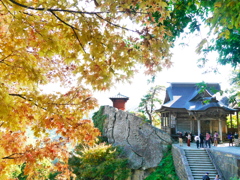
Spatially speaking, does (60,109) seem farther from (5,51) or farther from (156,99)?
(156,99)

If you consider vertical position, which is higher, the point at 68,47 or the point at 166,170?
the point at 68,47

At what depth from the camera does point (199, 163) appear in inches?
466

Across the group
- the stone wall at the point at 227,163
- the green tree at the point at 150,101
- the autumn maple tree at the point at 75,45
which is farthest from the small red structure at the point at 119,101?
the autumn maple tree at the point at 75,45

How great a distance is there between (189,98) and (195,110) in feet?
9.71

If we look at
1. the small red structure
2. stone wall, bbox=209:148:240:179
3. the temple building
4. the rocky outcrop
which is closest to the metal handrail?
stone wall, bbox=209:148:240:179

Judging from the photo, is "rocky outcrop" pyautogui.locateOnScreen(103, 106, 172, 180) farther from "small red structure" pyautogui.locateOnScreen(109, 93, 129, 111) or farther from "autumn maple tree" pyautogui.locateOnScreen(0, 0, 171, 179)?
"autumn maple tree" pyautogui.locateOnScreen(0, 0, 171, 179)

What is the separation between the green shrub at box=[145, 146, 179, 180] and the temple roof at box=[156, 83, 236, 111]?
4.62 metres

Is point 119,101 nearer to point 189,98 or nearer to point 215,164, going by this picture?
point 189,98

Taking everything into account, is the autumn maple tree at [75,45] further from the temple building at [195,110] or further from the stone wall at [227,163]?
the temple building at [195,110]

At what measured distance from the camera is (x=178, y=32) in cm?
541

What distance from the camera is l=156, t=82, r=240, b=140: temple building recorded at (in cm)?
1625

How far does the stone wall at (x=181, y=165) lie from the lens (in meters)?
10.9

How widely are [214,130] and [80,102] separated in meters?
18.4

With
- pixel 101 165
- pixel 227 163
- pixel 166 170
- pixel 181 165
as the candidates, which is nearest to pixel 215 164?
pixel 227 163
